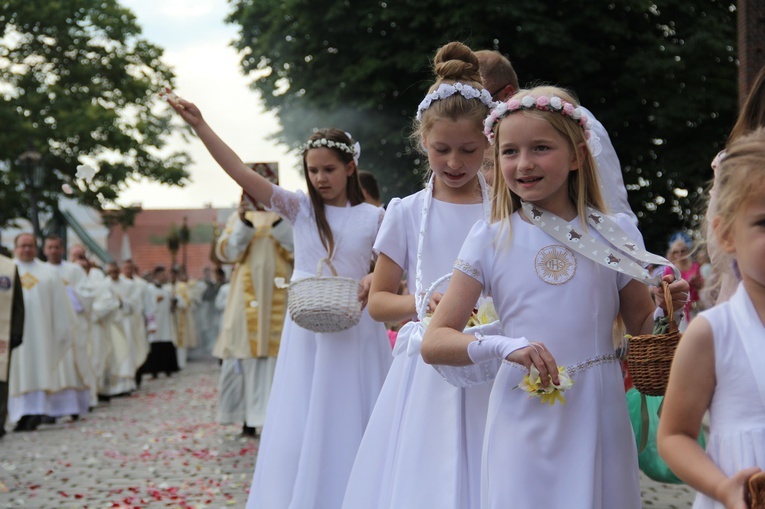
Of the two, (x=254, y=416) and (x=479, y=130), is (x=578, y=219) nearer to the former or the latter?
(x=479, y=130)

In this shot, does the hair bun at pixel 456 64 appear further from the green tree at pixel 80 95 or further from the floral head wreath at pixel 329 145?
the green tree at pixel 80 95

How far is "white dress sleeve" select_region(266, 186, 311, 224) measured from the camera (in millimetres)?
5656

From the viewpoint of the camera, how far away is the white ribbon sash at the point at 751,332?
2275mm

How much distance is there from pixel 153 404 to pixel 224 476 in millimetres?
8673

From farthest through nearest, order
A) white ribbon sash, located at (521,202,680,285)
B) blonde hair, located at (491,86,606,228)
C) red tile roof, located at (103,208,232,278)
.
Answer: red tile roof, located at (103,208,232,278)
blonde hair, located at (491,86,606,228)
white ribbon sash, located at (521,202,680,285)

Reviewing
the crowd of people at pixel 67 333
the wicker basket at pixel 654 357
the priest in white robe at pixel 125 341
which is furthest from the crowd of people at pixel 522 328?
the priest in white robe at pixel 125 341

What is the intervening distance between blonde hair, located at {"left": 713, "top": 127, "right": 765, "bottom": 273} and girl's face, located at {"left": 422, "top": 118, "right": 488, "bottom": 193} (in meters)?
1.55

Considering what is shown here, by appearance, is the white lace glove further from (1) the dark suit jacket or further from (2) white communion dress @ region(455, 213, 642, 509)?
(1) the dark suit jacket

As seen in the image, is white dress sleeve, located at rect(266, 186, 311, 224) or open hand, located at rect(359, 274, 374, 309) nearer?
open hand, located at rect(359, 274, 374, 309)

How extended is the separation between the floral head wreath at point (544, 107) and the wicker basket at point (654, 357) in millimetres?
542

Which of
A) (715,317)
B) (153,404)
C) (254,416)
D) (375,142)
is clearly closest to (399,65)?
(375,142)

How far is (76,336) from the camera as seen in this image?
16375 mm

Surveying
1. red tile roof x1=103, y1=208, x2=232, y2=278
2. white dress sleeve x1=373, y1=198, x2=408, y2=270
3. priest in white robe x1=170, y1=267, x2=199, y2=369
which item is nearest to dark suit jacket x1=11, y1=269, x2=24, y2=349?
white dress sleeve x1=373, y1=198, x2=408, y2=270

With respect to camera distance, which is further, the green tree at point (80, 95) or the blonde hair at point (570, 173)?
the green tree at point (80, 95)
